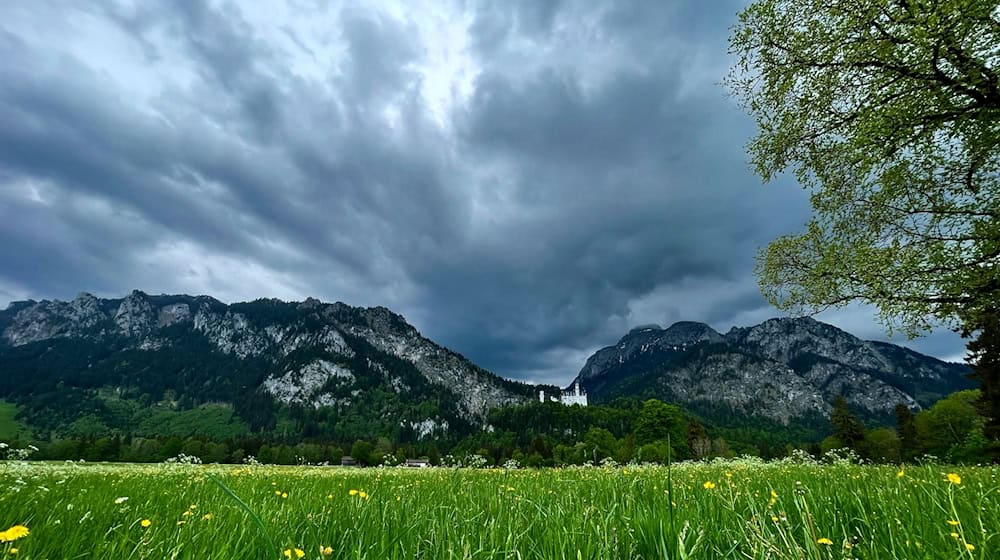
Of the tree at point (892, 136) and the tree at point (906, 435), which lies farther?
the tree at point (906, 435)

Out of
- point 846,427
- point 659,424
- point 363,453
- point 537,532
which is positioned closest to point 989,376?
point 846,427

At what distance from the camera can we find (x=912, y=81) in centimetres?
1202

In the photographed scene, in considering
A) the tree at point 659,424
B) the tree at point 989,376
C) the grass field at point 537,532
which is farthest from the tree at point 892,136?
the tree at point 659,424

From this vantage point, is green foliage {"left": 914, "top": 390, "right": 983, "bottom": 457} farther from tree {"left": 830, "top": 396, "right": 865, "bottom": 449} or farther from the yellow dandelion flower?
the yellow dandelion flower

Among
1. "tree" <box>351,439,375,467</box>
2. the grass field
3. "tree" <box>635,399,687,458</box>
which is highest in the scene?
"tree" <box>635,399,687,458</box>

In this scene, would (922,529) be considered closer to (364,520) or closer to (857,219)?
(364,520)

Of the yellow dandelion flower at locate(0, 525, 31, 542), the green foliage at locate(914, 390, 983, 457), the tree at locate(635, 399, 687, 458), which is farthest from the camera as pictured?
the tree at locate(635, 399, 687, 458)

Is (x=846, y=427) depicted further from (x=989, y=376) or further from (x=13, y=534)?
(x=13, y=534)

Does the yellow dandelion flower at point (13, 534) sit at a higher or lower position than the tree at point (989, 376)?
lower

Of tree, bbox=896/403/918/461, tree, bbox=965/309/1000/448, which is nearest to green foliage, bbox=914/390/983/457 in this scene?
tree, bbox=896/403/918/461

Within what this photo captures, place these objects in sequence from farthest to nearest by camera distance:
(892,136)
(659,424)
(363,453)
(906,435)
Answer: (363,453) → (659,424) → (906,435) → (892,136)

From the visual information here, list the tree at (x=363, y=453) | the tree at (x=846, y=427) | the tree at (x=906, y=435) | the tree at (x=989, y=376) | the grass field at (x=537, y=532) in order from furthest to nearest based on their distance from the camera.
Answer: the tree at (x=363, y=453)
the tree at (x=846, y=427)
the tree at (x=906, y=435)
the tree at (x=989, y=376)
the grass field at (x=537, y=532)

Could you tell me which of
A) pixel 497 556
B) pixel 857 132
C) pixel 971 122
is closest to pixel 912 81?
pixel 857 132

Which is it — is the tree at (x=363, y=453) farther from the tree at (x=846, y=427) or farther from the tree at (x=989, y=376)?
the tree at (x=989, y=376)
